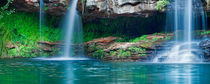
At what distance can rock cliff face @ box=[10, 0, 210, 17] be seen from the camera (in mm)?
17156

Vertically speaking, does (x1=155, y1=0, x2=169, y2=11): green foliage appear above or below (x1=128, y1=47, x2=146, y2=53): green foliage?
above

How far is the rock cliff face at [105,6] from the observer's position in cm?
1716

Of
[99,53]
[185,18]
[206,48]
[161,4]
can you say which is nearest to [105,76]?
[206,48]

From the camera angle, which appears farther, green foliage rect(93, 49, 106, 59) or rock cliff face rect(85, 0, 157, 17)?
rock cliff face rect(85, 0, 157, 17)

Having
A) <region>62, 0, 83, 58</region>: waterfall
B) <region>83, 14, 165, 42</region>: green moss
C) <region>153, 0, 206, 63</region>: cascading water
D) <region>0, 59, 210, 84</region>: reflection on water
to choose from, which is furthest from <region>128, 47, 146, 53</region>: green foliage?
<region>62, 0, 83, 58</region>: waterfall

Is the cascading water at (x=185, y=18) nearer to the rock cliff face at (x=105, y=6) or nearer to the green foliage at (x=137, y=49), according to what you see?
the rock cliff face at (x=105, y=6)

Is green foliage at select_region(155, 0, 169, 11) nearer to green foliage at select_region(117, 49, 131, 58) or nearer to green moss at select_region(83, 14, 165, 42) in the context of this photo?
green moss at select_region(83, 14, 165, 42)

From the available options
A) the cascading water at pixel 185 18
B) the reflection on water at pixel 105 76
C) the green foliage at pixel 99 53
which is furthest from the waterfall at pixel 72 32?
the reflection on water at pixel 105 76

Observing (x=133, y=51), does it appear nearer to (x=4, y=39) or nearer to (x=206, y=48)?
(x=206, y=48)

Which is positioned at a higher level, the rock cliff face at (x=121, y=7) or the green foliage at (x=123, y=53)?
the rock cliff face at (x=121, y=7)

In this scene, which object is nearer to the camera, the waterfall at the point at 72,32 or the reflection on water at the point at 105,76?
the reflection on water at the point at 105,76

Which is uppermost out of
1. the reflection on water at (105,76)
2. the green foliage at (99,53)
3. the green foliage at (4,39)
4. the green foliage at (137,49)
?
the green foliage at (4,39)

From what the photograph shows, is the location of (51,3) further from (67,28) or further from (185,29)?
(185,29)

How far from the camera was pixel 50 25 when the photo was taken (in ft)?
69.1
